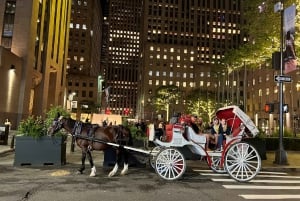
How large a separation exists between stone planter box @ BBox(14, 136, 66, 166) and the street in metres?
0.49

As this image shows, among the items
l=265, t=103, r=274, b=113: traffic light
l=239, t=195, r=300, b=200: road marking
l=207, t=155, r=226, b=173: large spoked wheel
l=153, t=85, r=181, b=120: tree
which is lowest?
l=239, t=195, r=300, b=200: road marking

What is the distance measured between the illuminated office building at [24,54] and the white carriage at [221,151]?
37022 millimetres

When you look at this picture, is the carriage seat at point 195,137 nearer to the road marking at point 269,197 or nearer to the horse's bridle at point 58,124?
the road marking at point 269,197

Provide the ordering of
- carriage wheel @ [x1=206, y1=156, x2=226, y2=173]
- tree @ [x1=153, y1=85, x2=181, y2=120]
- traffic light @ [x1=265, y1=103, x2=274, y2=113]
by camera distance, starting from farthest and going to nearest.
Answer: tree @ [x1=153, y1=85, x2=181, y2=120], traffic light @ [x1=265, y1=103, x2=274, y2=113], carriage wheel @ [x1=206, y1=156, x2=226, y2=173]

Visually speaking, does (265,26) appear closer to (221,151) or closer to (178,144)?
(221,151)

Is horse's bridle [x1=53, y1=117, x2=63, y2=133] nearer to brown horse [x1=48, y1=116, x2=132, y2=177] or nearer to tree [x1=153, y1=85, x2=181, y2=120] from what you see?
brown horse [x1=48, y1=116, x2=132, y2=177]

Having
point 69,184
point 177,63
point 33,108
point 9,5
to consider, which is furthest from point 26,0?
point 177,63

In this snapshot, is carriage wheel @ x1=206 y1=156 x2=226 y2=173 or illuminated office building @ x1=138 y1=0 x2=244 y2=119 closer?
carriage wheel @ x1=206 y1=156 x2=226 y2=173

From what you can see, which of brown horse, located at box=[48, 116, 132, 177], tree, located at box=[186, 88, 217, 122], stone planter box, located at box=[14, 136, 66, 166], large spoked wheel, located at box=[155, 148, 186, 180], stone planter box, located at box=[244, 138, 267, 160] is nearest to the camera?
large spoked wheel, located at box=[155, 148, 186, 180]

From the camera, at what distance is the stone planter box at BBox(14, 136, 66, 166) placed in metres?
12.8

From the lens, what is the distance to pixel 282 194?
9.13m

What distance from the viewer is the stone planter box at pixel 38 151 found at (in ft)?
42.0

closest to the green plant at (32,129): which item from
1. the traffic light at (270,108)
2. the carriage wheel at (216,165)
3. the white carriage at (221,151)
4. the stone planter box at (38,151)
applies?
the stone planter box at (38,151)

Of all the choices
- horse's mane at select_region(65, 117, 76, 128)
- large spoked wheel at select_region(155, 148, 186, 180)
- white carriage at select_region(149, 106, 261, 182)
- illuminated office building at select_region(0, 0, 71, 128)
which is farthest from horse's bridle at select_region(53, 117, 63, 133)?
illuminated office building at select_region(0, 0, 71, 128)
